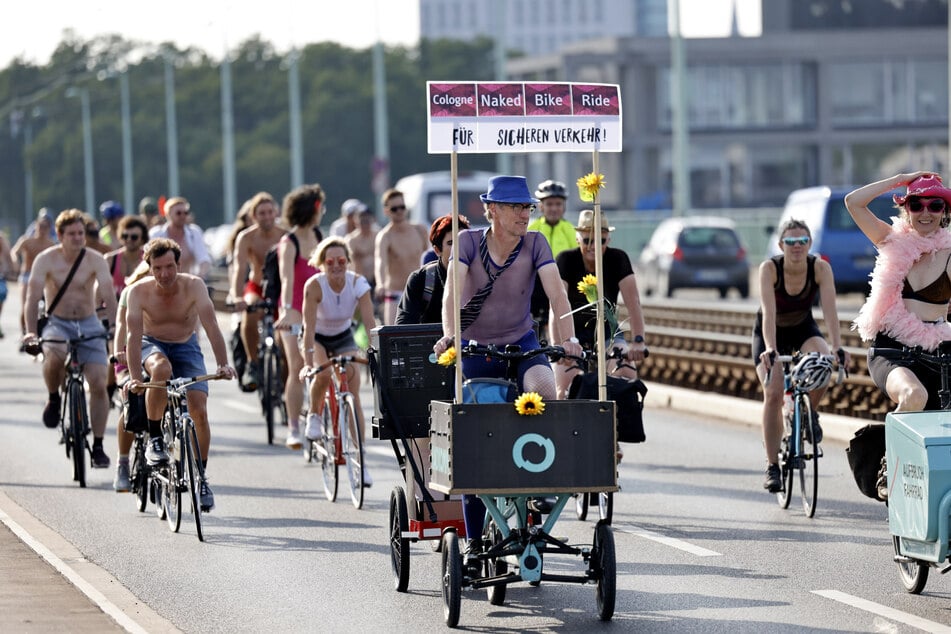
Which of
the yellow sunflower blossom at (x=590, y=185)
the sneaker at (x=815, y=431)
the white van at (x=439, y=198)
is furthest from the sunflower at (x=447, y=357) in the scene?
the white van at (x=439, y=198)

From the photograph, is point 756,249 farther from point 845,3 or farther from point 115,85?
point 115,85

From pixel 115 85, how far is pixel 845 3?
4383 centimetres

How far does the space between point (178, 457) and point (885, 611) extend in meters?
4.25

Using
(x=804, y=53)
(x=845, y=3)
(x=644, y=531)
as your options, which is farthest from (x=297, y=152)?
(x=644, y=531)

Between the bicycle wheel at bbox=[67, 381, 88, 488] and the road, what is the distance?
0.52ft

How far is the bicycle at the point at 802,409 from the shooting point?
36.4 ft

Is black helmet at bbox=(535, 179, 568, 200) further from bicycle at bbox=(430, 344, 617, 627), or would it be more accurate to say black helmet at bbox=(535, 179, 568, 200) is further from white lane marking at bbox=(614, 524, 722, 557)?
bicycle at bbox=(430, 344, 617, 627)

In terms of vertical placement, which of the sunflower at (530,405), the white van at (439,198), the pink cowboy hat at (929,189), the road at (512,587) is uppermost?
the white van at (439,198)

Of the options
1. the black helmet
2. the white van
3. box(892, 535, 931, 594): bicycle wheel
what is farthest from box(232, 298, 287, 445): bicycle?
the white van

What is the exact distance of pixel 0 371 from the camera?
25234 millimetres

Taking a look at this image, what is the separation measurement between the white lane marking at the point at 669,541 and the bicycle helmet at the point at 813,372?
3.88 ft

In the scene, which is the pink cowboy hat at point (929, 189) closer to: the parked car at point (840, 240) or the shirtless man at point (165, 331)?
the shirtless man at point (165, 331)

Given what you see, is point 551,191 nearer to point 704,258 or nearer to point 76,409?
point 76,409

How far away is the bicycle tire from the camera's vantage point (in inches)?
489
